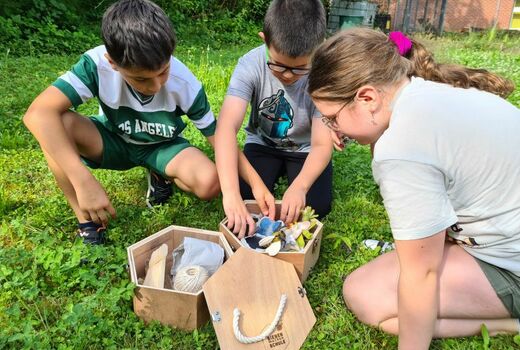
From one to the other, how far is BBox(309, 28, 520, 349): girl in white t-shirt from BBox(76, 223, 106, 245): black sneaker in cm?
122

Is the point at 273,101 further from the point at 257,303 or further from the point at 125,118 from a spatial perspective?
the point at 257,303

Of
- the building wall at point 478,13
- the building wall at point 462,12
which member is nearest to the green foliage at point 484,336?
the building wall at point 462,12

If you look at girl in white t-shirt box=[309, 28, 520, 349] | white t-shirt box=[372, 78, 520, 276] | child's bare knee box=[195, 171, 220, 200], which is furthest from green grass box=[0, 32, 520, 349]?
white t-shirt box=[372, 78, 520, 276]

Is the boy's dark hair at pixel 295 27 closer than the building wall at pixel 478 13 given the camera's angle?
Yes

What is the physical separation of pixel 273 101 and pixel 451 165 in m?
1.32

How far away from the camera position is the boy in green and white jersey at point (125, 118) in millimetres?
1935

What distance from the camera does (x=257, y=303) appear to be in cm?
170

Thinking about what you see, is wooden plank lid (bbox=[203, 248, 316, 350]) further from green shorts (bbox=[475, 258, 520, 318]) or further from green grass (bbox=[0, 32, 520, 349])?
green shorts (bbox=[475, 258, 520, 318])

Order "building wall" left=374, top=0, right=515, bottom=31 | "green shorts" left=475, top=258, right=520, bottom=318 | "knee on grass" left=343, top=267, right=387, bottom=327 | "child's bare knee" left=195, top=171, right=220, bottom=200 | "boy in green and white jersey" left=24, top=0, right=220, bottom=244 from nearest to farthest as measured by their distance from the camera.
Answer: "green shorts" left=475, top=258, right=520, bottom=318
"knee on grass" left=343, top=267, right=387, bottom=327
"boy in green and white jersey" left=24, top=0, right=220, bottom=244
"child's bare knee" left=195, top=171, right=220, bottom=200
"building wall" left=374, top=0, right=515, bottom=31

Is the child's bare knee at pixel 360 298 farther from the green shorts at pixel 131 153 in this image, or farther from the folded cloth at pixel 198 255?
the green shorts at pixel 131 153

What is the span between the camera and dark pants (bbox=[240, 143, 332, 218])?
2631mm

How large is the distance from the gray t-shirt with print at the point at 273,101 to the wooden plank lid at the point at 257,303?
1024mm

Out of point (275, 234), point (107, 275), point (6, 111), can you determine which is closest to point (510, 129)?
point (275, 234)

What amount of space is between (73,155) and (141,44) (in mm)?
574
